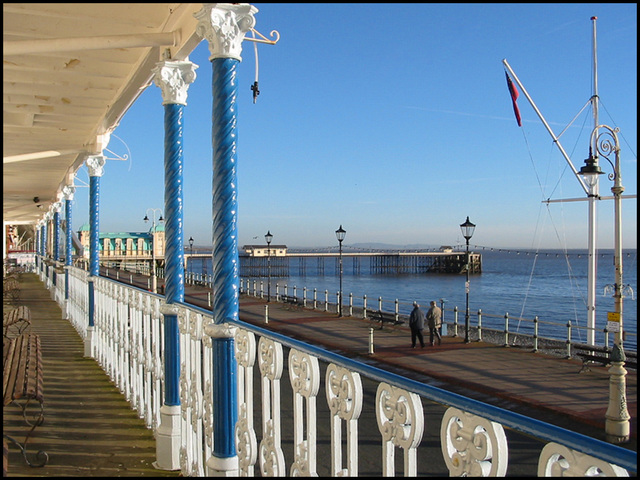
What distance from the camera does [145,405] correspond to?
562 centimetres

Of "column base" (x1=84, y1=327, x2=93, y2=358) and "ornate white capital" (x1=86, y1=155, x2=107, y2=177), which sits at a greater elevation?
"ornate white capital" (x1=86, y1=155, x2=107, y2=177)

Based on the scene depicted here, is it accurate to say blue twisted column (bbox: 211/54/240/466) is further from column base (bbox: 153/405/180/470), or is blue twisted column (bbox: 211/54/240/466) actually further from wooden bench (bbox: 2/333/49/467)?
wooden bench (bbox: 2/333/49/467)

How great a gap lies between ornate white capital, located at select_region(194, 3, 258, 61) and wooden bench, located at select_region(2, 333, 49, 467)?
2451 mm

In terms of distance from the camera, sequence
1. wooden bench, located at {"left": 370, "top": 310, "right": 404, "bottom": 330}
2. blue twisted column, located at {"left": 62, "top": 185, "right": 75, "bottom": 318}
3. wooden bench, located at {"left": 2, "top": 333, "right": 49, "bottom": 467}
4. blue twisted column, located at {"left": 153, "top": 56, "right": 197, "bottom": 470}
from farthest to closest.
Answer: wooden bench, located at {"left": 370, "top": 310, "right": 404, "bottom": 330} → blue twisted column, located at {"left": 62, "top": 185, "right": 75, "bottom": 318} → blue twisted column, located at {"left": 153, "top": 56, "right": 197, "bottom": 470} → wooden bench, located at {"left": 2, "top": 333, "right": 49, "bottom": 467}

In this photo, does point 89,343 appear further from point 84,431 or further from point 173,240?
point 173,240

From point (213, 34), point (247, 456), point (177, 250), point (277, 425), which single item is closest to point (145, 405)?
point (177, 250)

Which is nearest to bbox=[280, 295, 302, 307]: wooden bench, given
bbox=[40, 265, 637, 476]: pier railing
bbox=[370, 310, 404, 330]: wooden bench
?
bbox=[370, 310, 404, 330]: wooden bench

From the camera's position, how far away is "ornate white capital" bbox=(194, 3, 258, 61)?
3441mm

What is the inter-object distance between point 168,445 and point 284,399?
4892 mm

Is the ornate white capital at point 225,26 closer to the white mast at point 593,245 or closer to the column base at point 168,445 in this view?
the column base at point 168,445

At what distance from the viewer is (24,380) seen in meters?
4.57

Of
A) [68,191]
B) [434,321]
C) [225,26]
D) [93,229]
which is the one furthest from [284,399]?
[68,191]

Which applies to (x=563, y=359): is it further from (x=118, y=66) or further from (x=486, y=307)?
(x=486, y=307)

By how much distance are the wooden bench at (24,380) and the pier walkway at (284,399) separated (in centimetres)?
16
